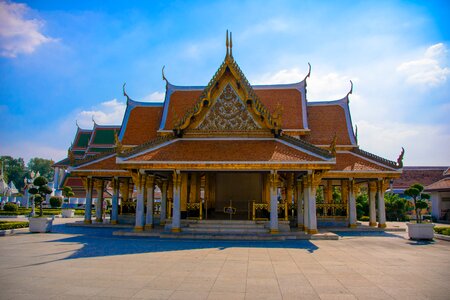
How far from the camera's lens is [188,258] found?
863 cm

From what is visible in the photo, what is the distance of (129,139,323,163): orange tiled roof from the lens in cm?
1310

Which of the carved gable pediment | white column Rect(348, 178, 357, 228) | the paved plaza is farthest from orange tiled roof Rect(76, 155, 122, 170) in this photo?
white column Rect(348, 178, 357, 228)

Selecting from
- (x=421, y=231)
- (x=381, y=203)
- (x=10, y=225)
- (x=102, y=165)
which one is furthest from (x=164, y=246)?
(x=381, y=203)

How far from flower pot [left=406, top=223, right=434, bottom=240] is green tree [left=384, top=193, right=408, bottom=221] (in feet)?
48.2

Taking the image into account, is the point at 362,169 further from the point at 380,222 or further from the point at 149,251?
the point at 149,251

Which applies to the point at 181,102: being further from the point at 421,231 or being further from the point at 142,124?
the point at 421,231

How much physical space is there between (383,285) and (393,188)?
36.4 meters

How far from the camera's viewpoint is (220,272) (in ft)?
22.8

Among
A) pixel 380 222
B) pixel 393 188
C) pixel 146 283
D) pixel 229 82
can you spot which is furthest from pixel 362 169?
pixel 393 188

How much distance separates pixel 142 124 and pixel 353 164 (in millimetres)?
13839

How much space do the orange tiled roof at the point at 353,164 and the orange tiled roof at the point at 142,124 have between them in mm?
11740

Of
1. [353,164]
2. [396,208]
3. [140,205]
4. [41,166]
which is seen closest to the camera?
[140,205]

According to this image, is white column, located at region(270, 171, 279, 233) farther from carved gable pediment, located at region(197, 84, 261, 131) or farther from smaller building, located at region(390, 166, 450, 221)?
smaller building, located at region(390, 166, 450, 221)

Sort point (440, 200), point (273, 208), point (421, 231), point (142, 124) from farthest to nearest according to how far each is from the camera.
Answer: point (440, 200) → point (142, 124) → point (273, 208) → point (421, 231)
